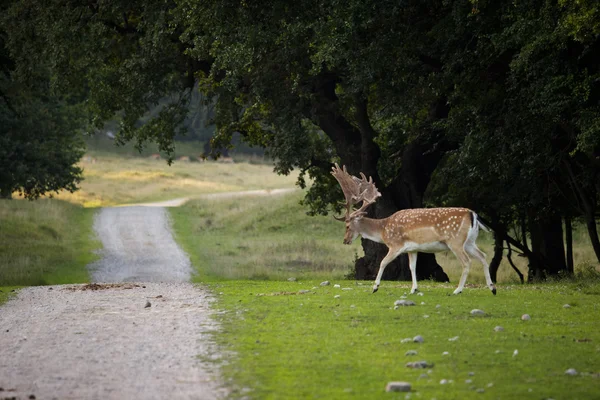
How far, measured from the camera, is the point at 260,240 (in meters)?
45.5

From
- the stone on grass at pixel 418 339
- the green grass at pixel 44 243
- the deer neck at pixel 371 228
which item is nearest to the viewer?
the stone on grass at pixel 418 339

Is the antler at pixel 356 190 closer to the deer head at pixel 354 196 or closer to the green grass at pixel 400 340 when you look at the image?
the deer head at pixel 354 196

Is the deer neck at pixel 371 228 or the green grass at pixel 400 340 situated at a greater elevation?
the deer neck at pixel 371 228

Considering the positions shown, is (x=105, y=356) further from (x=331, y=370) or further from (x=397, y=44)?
(x=397, y=44)

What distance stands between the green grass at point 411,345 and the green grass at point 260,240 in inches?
606

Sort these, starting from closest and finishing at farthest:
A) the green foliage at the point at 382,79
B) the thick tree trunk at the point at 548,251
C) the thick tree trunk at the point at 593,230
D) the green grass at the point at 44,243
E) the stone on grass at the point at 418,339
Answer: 1. the stone on grass at the point at 418,339
2. the green foliage at the point at 382,79
3. the thick tree trunk at the point at 593,230
4. the thick tree trunk at the point at 548,251
5. the green grass at the point at 44,243

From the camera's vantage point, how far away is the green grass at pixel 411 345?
9.20m

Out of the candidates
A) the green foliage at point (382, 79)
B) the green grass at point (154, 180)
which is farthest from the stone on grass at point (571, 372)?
the green grass at point (154, 180)

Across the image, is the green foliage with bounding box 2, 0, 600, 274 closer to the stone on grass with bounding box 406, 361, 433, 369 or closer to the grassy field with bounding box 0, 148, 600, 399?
the grassy field with bounding box 0, 148, 600, 399

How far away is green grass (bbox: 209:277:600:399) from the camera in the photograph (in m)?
9.20

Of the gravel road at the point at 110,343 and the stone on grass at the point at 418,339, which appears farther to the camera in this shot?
the stone on grass at the point at 418,339

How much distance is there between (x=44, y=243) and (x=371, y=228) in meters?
24.9

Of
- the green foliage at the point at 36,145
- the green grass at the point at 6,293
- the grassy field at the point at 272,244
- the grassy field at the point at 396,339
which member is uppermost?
the green foliage at the point at 36,145

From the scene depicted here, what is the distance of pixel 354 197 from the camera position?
64.0 ft
